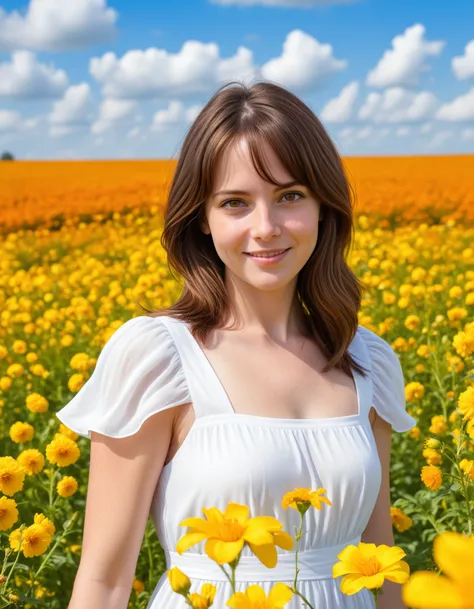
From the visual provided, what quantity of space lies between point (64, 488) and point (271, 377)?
785mm

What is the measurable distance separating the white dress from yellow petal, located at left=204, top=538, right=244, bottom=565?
0.54 metres

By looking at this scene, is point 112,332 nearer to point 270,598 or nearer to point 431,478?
point 431,478

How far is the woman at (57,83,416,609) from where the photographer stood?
130cm

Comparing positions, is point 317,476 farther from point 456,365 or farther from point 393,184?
point 393,184

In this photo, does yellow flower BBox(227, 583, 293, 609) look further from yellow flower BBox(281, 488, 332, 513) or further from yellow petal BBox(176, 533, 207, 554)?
yellow flower BBox(281, 488, 332, 513)

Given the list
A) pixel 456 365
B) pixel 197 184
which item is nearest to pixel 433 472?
pixel 197 184

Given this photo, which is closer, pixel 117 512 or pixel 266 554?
pixel 266 554

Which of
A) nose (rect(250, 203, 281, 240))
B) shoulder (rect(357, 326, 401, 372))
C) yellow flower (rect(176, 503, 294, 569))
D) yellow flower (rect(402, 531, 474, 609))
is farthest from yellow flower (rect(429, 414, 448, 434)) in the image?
yellow flower (rect(402, 531, 474, 609))

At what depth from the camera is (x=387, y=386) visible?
1.60 m

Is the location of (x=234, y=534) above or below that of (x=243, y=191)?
below

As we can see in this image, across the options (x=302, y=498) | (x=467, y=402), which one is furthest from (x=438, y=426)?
(x=302, y=498)

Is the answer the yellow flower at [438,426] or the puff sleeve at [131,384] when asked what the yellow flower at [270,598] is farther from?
the yellow flower at [438,426]

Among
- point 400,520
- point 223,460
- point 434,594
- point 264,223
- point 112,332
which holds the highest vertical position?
point 264,223

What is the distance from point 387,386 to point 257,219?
0.45m
